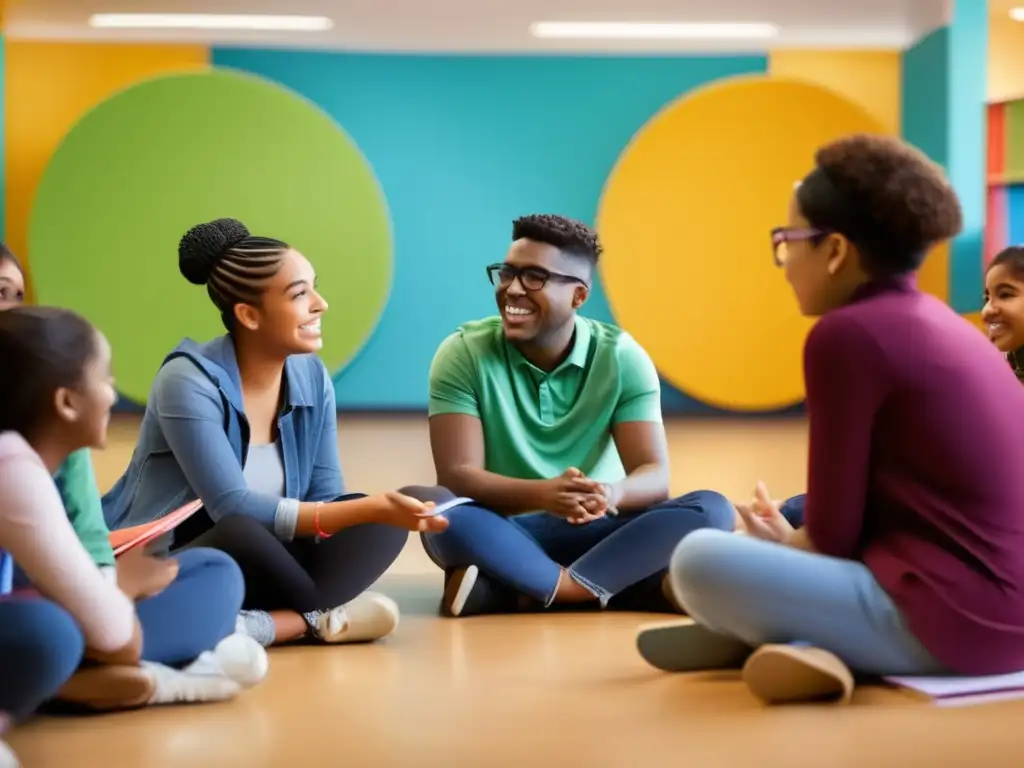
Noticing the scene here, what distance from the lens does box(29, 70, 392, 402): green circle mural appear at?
14.5ft

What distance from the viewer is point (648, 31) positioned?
4.73 meters

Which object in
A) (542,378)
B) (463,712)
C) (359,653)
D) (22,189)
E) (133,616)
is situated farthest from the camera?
(22,189)

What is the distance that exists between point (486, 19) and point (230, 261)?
218cm

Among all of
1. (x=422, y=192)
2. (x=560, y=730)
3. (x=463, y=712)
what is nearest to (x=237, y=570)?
(x=463, y=712)

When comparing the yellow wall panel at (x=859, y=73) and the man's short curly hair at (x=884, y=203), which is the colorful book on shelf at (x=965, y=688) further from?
the yellow wall panel at (x=859, y=73)

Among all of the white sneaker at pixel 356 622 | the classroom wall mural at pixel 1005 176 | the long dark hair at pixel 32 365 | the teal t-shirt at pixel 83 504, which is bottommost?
the white sneaker at pixel 356 622

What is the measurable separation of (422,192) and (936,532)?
2916 mm

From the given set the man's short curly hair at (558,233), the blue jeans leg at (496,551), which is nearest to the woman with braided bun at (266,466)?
the blue jeans leg at (496,551)

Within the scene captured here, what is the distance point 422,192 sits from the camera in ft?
15.3

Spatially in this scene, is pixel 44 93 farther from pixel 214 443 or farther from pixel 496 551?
pixel 496 551

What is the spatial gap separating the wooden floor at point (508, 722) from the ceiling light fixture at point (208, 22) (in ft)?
8.76

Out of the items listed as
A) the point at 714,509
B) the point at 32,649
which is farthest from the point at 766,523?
the point at 32,649

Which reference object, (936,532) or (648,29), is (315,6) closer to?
(648,29)

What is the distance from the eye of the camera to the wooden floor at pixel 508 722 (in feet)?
5.94
